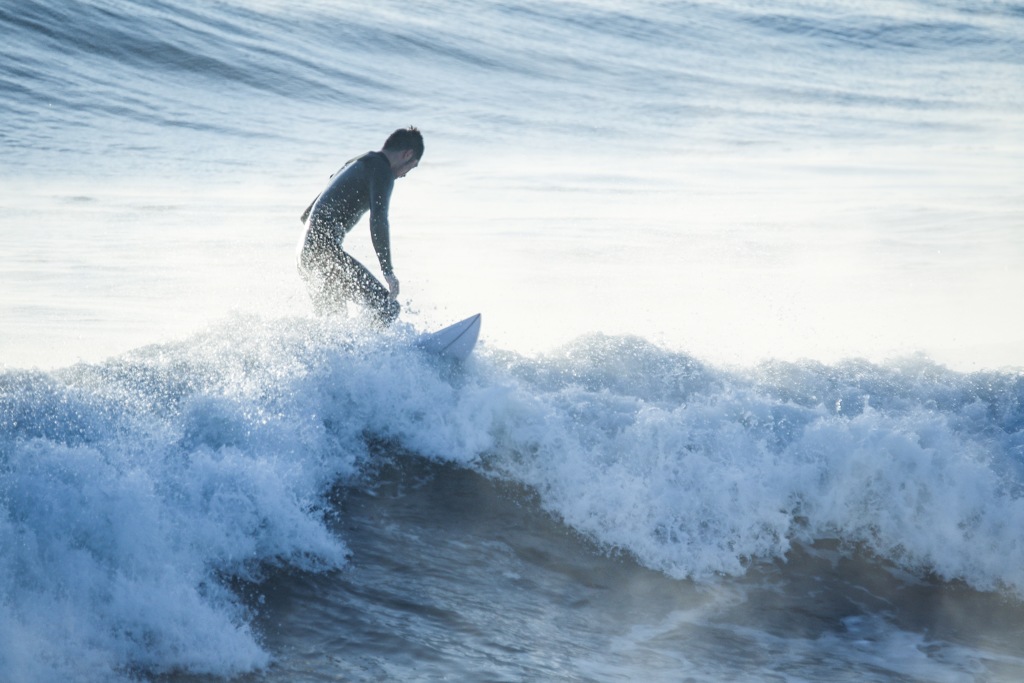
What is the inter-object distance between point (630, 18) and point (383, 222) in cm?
2864

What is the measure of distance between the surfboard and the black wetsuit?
0.36 meters

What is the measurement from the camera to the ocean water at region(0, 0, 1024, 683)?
4.11m

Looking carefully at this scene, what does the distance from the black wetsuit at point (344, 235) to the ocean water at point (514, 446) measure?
275 mm

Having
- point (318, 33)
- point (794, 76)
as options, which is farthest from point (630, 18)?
point (318, 33)

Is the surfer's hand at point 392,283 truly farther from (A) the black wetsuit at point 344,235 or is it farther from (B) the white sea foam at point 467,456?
(B) the white sea foam at point 467,456

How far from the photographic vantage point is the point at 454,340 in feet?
20.8

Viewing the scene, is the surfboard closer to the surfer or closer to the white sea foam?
the white sea foam

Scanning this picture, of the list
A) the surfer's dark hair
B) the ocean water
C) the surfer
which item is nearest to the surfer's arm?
the surfer

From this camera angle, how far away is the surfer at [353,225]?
5824 mm

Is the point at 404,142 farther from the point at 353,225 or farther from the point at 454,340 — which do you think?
the point at 454,340

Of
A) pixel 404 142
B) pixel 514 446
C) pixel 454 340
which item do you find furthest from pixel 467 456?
pixel 404 142

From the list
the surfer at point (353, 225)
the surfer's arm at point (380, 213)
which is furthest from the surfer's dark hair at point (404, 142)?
the surfer's arm at point (380, 213)

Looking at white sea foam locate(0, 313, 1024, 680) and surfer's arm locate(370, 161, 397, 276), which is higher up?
surfer's arm locate(370, 161, 397, 276)

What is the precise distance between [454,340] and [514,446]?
775mm
